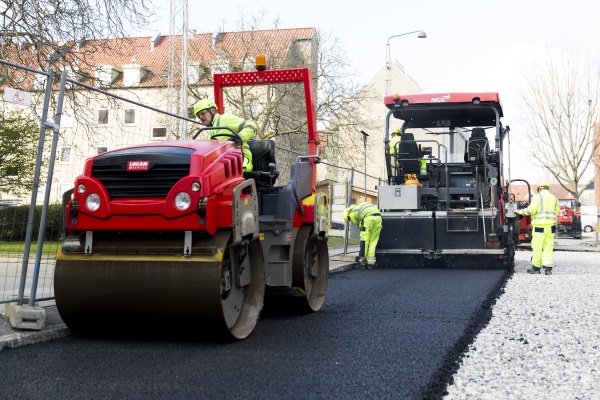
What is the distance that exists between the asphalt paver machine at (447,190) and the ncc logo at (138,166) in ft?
24.6

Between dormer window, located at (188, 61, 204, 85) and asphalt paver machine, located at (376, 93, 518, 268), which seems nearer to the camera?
asphalt paver machine, located at (376, 93, 518, 268)

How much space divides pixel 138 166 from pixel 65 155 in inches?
113

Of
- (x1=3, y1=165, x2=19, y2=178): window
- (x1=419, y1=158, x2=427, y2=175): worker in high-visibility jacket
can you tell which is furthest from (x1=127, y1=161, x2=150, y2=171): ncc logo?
(x1=419, y1=158, x2=427, y2=175): worker in high-visibility jacket

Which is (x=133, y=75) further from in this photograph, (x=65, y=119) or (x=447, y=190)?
(x=65, y=119)

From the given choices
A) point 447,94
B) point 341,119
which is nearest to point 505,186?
point 447,94

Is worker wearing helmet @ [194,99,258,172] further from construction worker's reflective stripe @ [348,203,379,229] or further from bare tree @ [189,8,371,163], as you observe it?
bare tree @ [189,8,371,163]

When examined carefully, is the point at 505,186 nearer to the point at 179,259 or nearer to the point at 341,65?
the point at 179,259

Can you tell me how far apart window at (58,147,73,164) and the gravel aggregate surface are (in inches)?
156

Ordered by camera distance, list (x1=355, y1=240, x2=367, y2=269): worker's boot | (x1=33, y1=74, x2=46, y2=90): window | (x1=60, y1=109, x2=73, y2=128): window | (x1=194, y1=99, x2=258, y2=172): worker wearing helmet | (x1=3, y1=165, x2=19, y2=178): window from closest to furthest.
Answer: (x1=194, y1=99, x2=258, y2=172): worker wearing helmet, (x1=3, y1=165, x2=19, y2=178): window, (x1=60, y1=109, x2=73, y2=128): window, (x1=33, y1=74, x2=46, y2=90): window, (x1=355, y1=240, x2=367, y2=269): worker's boot

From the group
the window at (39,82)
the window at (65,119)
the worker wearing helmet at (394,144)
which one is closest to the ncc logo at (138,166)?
the window at (65,119)

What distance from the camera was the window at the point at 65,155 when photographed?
673 centimetres

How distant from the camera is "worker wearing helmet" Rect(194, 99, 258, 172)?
18.1 ft

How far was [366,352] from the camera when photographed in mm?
4582

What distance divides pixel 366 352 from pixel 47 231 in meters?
2.59
